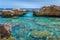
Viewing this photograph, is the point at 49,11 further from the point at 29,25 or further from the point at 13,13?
the point at 13,13

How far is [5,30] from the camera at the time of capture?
1844 millimetres

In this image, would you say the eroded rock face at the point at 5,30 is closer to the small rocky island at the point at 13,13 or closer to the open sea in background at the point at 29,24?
the open sea in background at the point at 29,24

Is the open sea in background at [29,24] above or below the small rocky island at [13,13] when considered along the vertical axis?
below

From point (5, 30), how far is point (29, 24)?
0.35 metres

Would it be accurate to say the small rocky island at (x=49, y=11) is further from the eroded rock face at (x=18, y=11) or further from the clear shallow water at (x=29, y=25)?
the eroded rock face at (x=18, y=11)

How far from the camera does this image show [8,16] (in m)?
1.90

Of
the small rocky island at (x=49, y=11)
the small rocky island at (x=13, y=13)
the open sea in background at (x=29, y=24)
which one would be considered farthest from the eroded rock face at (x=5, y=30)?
the small rocky island at (x=49, y=11)

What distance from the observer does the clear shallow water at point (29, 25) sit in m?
1.83

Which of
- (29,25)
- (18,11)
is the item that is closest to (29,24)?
(29,25)

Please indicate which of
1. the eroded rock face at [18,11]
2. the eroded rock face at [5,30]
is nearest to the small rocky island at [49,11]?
the eroded rock face at [18,11]

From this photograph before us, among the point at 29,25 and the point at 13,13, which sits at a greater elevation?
the point at 13,13

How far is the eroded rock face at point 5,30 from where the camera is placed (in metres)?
1.83

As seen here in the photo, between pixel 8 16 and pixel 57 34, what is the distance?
2.43 feet

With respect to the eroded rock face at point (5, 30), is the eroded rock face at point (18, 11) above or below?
above
